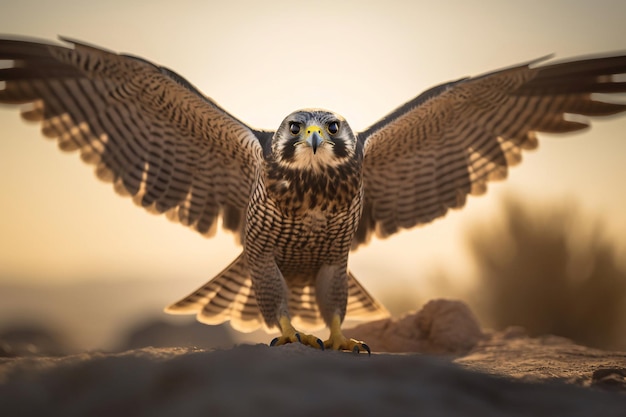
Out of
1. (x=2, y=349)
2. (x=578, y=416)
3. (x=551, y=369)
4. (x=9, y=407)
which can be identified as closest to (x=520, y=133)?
(x=551, y=369)

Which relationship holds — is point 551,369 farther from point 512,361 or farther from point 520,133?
point 520,133

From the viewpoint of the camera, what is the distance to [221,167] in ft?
21.0

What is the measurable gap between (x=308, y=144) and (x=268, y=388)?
2588 mm

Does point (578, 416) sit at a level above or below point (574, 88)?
below

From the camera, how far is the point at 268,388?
242 centimetres

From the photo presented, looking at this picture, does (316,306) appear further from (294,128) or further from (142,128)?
(142,128)

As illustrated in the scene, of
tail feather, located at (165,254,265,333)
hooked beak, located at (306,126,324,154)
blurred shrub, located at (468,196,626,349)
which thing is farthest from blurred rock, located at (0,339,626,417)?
blurred shrub, located at (468,196,626,349)

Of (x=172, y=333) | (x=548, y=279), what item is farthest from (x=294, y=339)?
(x=172, y=333)

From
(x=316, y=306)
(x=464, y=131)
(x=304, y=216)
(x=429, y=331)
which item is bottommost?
(x=429, y=331)

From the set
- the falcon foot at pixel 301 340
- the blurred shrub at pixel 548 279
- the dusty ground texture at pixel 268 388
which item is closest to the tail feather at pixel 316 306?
the falcon foot at pixel 301 340

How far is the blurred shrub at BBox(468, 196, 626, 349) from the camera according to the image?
506 inches

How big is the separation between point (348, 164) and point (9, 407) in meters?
3.28

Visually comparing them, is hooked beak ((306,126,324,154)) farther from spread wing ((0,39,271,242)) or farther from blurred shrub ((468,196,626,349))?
blurred shrub ((468,196,626,349))

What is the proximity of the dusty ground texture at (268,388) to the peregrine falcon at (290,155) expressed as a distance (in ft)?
7.34
